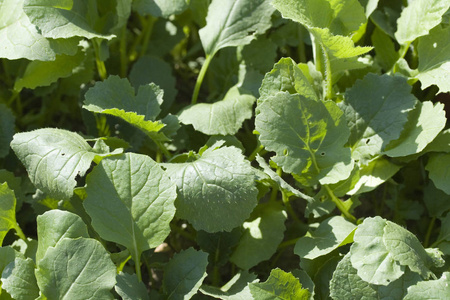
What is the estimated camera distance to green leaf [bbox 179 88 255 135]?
176 centimetres

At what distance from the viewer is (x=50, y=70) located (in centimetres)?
196

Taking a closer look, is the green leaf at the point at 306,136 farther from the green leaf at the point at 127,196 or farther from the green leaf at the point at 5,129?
the green leaf at the point at 5,129

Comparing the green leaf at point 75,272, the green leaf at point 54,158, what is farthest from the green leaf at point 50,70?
the green leaf at point 75,272

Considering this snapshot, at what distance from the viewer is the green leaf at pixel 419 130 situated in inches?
64.0

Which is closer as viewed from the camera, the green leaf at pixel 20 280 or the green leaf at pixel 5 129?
the green leaf at pixel 20 280

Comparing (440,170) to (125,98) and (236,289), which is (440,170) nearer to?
(236,289)

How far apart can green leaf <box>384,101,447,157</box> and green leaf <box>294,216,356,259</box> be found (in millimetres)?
249

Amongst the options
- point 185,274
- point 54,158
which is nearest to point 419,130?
point 185,274

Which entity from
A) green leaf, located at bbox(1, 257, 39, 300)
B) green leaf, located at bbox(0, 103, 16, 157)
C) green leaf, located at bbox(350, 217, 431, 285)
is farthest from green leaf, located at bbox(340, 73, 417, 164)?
green leaf, located at bbox(0, 103, 16, 157)

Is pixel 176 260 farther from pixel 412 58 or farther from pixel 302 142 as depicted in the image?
pixel 412 58

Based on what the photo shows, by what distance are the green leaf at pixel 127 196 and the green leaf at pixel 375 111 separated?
0.61 m

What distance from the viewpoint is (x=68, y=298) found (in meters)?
1.44

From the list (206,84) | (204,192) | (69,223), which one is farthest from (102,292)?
(206,84)

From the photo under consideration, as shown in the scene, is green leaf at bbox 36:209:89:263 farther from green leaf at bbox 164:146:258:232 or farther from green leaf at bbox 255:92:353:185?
green leaf at bbox 255:92:353:185
